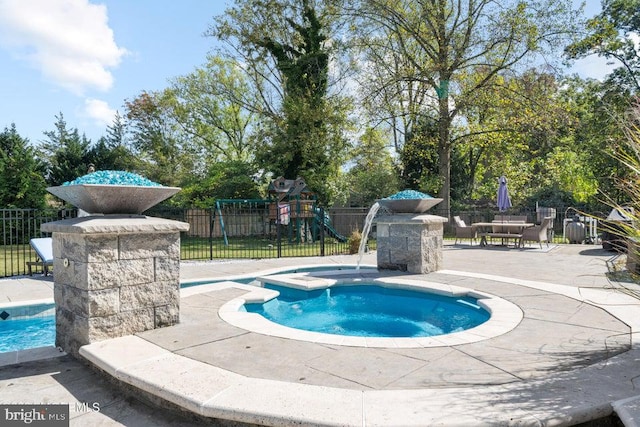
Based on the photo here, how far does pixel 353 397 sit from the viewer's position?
2516mm

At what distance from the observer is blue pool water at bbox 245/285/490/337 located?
A: 5.02 metres

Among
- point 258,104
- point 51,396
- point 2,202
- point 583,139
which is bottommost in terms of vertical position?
point 51,396

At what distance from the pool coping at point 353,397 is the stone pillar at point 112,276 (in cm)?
61

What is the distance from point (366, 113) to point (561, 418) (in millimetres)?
17448

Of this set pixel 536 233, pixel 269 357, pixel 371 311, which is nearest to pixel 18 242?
pixel 371 311

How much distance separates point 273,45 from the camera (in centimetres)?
1983

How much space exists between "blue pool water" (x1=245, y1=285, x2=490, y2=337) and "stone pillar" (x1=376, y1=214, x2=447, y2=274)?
123cm

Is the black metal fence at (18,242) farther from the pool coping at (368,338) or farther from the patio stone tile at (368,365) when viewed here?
Answer: the patio stone tile at (368,365)

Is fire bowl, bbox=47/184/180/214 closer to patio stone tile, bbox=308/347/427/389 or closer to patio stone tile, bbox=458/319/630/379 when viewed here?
patio stone tile, bbox=308/347/427/389

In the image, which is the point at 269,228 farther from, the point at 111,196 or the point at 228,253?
the point at 111,196

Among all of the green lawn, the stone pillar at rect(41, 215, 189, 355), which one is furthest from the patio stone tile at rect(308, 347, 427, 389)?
the green lawn

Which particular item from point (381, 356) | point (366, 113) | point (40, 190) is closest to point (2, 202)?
point (40, 190)

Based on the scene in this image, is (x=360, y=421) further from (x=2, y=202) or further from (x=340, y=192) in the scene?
(x=2, y=202)

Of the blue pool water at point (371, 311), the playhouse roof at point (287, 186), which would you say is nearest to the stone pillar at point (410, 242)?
the blue pool water at point (371, 311)
